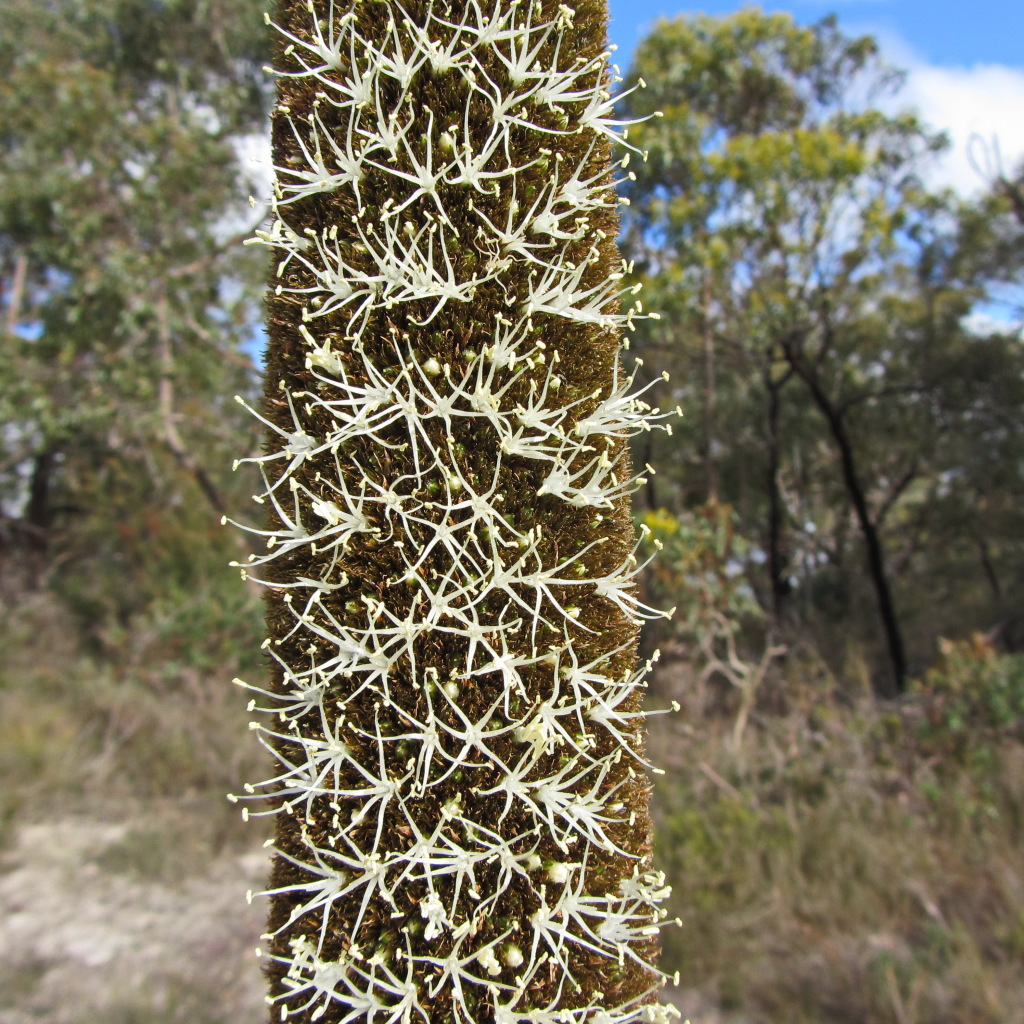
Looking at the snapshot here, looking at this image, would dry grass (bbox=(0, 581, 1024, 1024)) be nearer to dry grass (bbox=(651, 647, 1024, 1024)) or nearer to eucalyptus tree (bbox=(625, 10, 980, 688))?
dry grass (bbox=(651, 647, 1024, 1024))

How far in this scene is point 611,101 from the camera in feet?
5.70

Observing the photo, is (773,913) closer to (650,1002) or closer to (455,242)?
(650,1002)

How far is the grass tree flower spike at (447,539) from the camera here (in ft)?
4.89

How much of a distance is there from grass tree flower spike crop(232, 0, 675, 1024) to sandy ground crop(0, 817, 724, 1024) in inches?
154

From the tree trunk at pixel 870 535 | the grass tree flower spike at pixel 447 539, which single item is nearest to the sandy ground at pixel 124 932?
the grass tree flower spike at pixel 447 539

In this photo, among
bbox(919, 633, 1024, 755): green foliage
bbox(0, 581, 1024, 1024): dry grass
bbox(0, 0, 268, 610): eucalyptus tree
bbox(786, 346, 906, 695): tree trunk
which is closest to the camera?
bbox(0, 581, 1024, 1024): dry grass

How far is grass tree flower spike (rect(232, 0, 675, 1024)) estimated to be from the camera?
1491mm

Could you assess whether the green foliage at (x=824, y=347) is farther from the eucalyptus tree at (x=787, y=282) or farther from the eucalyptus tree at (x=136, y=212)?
the eucalyptus tree at (x=136, y=212)

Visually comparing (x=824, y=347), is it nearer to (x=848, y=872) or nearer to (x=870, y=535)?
(x=870, y=535)

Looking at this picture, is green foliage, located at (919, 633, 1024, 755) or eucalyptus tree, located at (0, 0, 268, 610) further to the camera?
eucalyptus tree, located at (0, 0, 268, 610)

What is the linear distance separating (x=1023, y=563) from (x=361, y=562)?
21027 millimetres

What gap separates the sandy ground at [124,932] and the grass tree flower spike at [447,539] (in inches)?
154

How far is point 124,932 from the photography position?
230 inches

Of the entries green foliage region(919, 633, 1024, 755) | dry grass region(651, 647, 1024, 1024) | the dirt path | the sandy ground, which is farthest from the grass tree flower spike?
green foliage region(919, 633, 1024, 755)
